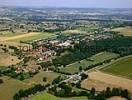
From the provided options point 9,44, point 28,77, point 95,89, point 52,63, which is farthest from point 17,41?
point 95,89

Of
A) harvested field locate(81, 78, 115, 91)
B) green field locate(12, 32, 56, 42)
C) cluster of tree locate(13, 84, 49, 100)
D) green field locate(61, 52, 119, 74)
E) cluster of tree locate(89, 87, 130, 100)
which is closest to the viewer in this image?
cluster of tree locate(89, 87, 130, 100)

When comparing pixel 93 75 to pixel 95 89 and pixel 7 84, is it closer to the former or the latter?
pixel 95 89

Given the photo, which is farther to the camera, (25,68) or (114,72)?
(25,68)

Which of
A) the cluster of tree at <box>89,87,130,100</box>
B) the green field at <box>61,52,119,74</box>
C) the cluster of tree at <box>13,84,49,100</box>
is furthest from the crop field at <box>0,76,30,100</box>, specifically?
the green field at <box>61,52,119,74</box>

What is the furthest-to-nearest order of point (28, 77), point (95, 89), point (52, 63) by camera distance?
point (52, 63) < point (28, 77) < point (95, 89)

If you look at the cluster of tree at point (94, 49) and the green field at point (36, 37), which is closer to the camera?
the cluster of tree at point (94, 49)

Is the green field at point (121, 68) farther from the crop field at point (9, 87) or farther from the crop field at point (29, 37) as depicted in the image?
the crop field at point (29, 37)

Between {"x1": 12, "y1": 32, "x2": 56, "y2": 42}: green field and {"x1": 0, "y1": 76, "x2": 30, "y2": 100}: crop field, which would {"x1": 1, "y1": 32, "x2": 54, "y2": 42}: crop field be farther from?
{"x1": 0, "y1": 76, "x2": 30, "y2": 100}: crop field

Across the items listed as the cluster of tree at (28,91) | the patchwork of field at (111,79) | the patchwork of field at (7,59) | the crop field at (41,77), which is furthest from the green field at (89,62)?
the patchwork of field at (7,59)
